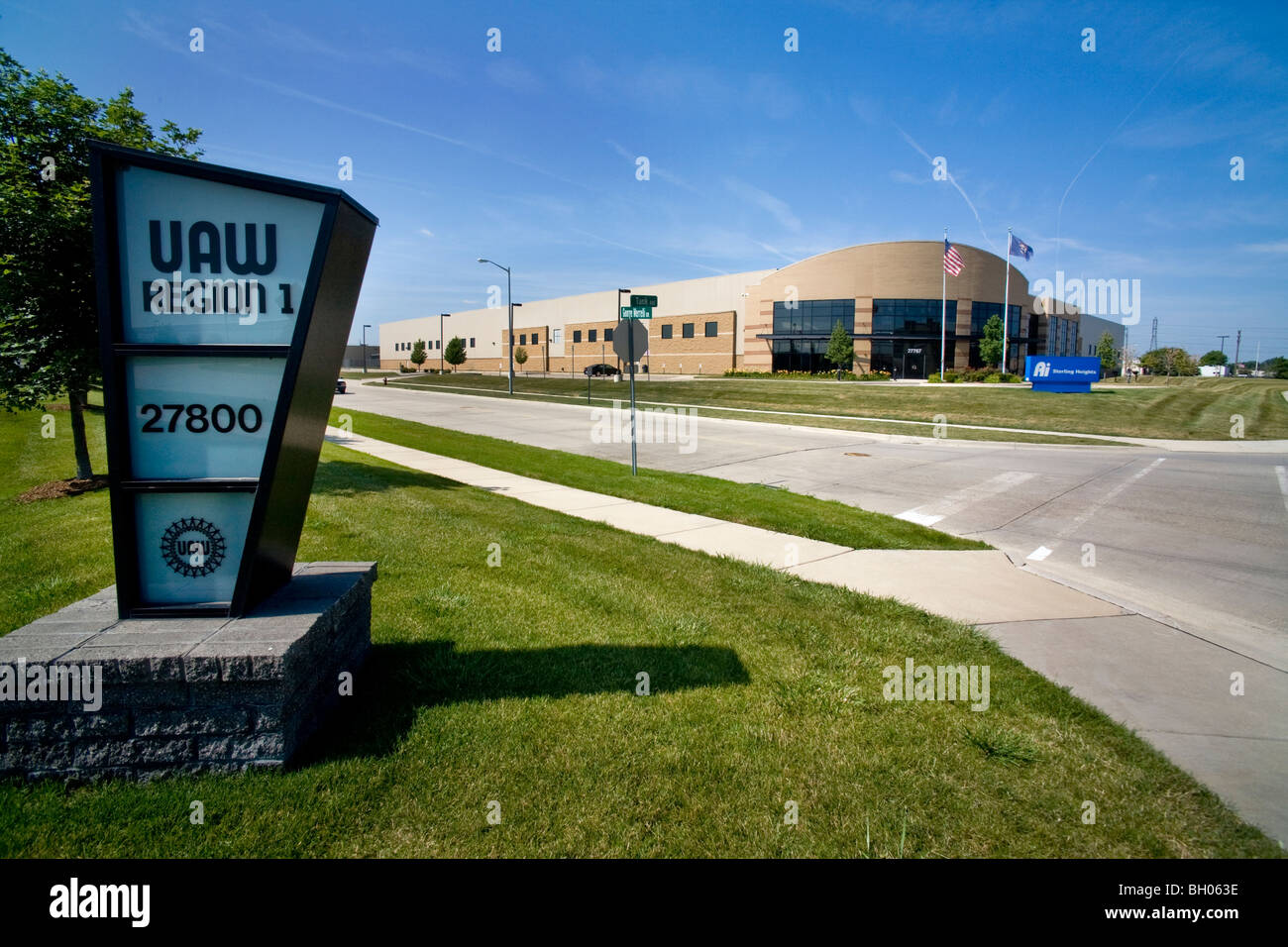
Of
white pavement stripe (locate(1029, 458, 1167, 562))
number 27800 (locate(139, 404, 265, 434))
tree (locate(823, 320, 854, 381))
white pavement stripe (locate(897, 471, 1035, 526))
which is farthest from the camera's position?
tree (locate(823, 320, 854, 381))

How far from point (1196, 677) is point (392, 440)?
18.5m

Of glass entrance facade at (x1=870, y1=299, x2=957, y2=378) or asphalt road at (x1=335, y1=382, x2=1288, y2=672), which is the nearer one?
asphalt road at (x1=335, y1=382, x2=1288, y2=672)

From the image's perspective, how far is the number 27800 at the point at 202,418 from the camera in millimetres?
3502

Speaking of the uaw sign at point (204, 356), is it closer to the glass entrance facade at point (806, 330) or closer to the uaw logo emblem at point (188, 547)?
the uaw logo emblem at point (188, 547)

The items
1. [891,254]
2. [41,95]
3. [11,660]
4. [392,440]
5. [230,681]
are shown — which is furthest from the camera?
[891,254]

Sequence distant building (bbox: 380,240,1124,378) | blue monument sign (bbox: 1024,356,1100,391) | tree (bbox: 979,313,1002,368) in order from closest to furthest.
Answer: blue monument sign (bbox: 1024,356,1100,391)
tree (bbox: 979,313,1002,368)
distant building (bbox: 380,240,1124,378)

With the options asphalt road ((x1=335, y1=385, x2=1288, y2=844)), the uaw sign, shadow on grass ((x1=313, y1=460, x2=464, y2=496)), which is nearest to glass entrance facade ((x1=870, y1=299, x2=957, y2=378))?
asphalt road ((x1=335, y1=385, x2=1288, y2=844))

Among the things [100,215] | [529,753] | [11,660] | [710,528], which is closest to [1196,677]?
[529,753]

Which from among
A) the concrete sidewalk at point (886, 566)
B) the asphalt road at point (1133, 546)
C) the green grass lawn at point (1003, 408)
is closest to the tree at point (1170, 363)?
the green grass lawn at point (1003, 408)

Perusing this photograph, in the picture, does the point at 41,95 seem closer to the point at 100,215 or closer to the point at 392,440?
the point at 100,215

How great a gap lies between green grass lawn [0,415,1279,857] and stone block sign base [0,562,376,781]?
11 centimetres

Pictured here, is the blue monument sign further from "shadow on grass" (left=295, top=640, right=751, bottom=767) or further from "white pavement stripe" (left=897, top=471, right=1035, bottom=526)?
"shadow on grass" (left=295, top=640, right=751, bottom=767)

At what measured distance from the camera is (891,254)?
203 ft

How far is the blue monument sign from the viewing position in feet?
124
